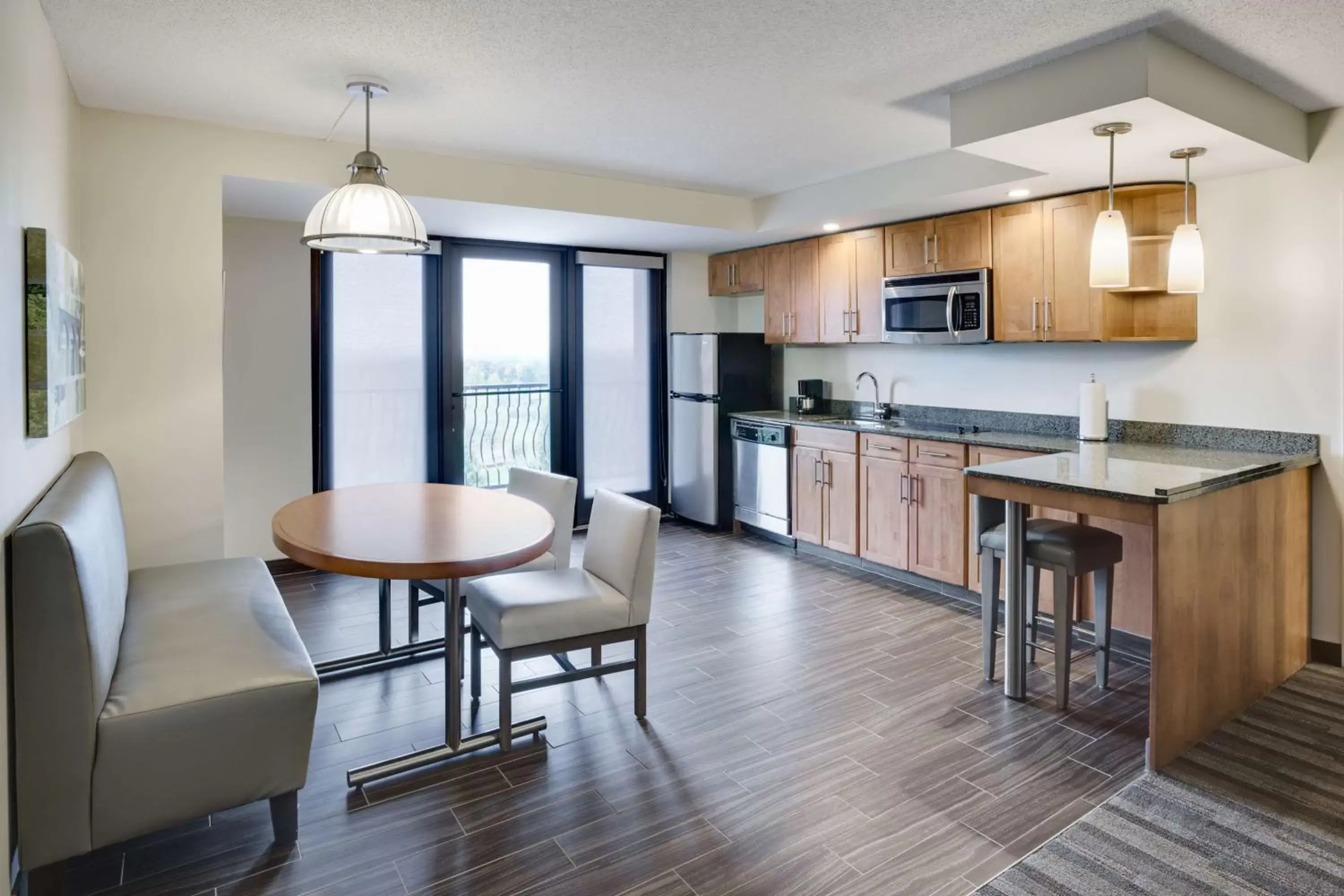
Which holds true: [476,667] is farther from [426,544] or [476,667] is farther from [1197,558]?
[1197,558]

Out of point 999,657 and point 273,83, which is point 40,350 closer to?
point 273,83

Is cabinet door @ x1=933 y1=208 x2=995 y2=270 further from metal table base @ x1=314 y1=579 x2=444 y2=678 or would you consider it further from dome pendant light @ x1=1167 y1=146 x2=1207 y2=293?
metal table base @ x1=314 y1=579 x2=444 y2=678

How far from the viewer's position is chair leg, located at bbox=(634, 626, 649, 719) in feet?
9.90

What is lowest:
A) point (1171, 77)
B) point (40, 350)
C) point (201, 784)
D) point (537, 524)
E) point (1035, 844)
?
point (1035, 844)

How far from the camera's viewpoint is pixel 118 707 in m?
2.06

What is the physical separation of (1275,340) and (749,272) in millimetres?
3463

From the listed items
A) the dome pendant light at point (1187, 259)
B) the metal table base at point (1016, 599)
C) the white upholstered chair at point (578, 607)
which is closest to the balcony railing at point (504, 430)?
the white upholstered chair at point (578, 607)

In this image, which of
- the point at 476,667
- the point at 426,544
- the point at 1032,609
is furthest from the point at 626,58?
the point at 1032,609

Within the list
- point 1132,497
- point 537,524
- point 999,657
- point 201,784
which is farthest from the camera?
point 999,657

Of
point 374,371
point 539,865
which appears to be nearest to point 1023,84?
point 539,865

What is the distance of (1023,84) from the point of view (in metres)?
3.04

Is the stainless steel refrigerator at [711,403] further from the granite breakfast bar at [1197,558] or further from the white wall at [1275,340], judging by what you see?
the granite breakfast bar at [1197,558]

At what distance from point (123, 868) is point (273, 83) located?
8.86ft

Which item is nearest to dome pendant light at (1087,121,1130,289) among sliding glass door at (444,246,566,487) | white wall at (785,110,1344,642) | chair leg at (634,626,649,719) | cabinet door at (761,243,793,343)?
white wall at (785,110,1344,642)
